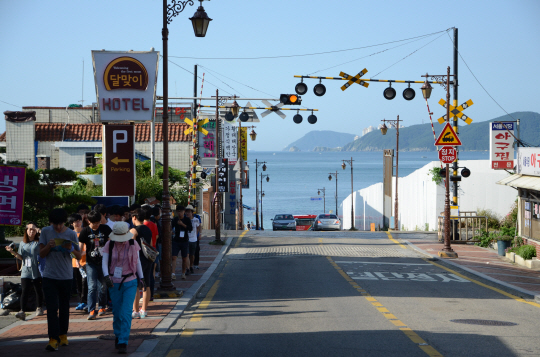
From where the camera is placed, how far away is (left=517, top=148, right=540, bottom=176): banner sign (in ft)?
65.1

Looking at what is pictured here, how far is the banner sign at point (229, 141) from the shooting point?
4656cm

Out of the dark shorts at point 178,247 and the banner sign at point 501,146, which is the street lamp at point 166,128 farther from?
the banner sign at point 501,146

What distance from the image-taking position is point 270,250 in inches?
941

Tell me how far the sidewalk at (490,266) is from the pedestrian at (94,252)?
31.1 feet

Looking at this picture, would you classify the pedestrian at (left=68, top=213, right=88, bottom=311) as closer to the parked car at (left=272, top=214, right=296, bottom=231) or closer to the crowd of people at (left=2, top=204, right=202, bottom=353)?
the crowd of people at (left=2, top=204, right=202, bottom=353)

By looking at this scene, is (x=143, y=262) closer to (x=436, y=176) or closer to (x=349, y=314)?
(x=349, y=314)

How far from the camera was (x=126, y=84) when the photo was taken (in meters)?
16.2

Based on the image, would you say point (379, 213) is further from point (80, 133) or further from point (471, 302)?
point (471, 302)

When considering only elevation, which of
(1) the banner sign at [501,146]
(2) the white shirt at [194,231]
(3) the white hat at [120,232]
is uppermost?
(1) the banner sign at [501,146]

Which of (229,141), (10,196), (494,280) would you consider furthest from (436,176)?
(10,196)

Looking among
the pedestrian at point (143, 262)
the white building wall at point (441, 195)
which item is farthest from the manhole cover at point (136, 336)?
the white building wall at point (441, 195)

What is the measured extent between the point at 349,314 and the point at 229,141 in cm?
3672

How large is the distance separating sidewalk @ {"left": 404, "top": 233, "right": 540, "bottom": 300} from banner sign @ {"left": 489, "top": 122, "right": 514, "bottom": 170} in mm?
3740

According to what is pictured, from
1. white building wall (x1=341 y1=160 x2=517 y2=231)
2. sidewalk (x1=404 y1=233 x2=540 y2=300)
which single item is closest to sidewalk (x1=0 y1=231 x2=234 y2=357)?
sidewalk (x1=404 y1=233 x2=540 y2=300)
